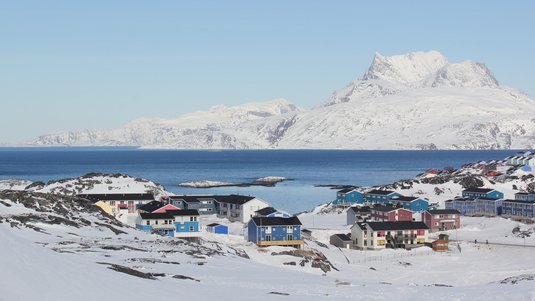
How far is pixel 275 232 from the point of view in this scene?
225ft

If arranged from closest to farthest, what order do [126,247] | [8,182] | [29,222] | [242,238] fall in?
[126,247], [29,222], [242,238], [8,182]

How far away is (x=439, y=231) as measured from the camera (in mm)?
86125

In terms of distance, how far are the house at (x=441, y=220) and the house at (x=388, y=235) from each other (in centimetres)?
984

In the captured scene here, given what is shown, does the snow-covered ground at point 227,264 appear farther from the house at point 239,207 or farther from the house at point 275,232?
the house at point 239,207

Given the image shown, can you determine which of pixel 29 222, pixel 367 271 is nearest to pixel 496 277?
pixel 367 271

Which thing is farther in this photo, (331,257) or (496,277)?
(331,257)

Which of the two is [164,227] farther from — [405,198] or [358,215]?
[405,198]

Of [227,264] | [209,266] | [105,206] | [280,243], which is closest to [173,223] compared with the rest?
[280,243]

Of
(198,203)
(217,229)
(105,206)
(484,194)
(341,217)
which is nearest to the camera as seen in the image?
(217,229)

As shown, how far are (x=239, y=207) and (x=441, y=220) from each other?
25700 mm

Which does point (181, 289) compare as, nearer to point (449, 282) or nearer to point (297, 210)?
point (449, 282)

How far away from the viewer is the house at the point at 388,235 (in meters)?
73.9

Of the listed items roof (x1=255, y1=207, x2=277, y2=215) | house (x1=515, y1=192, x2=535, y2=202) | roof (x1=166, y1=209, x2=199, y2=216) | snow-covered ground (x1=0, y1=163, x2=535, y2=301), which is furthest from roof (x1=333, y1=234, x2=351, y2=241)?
house (x1=515, y1=192, x2=535, y2=202)

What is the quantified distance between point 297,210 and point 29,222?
235 ft
